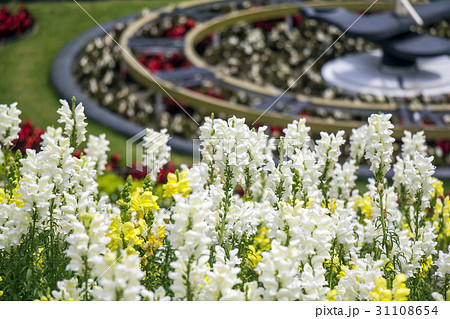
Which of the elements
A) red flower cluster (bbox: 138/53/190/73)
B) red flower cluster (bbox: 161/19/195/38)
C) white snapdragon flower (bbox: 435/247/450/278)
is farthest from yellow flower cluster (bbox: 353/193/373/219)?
red flower cluster (bbox: 161/19/195/38)

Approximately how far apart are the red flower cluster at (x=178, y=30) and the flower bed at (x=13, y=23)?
328 cm

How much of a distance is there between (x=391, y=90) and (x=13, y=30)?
7928mm

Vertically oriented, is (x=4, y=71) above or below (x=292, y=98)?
above

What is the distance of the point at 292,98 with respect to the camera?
10609mm

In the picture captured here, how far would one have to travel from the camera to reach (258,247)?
178 inches

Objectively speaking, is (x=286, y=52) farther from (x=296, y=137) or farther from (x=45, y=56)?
(x=296, y=137)

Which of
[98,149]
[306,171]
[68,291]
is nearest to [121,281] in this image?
[68,291]

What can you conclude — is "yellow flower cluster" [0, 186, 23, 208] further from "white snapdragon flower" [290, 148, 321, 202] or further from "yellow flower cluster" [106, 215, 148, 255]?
"white snapdragon flower" [290, 148, 321, 202]

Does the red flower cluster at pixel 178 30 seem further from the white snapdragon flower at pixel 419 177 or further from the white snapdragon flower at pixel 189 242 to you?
the white snapdragon flower at pixel 189 242

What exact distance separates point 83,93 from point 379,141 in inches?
322

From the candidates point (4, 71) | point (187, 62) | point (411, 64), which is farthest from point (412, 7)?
point (4, 71)

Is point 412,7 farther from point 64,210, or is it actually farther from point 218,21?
point 64,210

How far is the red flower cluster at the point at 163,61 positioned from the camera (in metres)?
12.2

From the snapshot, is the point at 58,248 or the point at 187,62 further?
the point at 187,62
